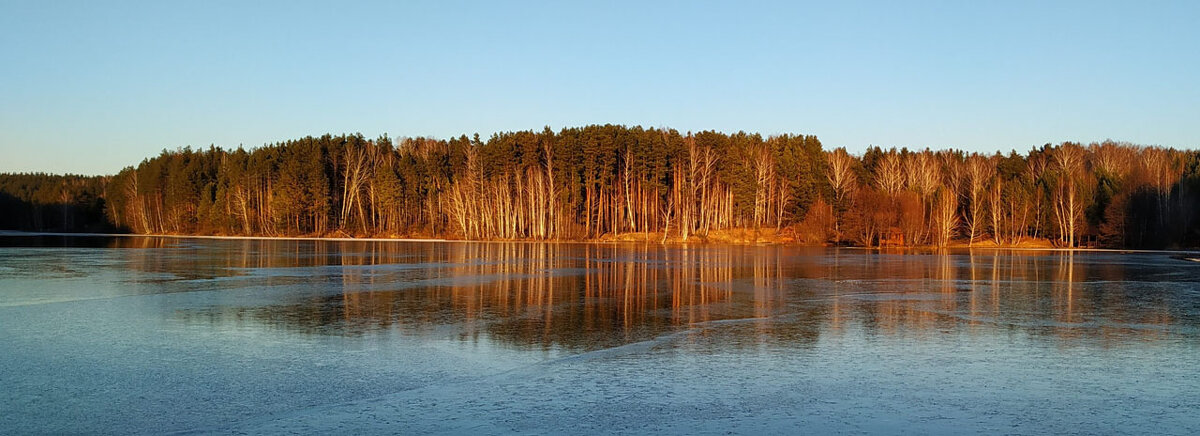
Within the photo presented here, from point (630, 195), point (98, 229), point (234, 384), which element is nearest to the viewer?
point (234, 384)

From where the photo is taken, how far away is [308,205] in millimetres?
100250

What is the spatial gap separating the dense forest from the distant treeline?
23486 millimetres

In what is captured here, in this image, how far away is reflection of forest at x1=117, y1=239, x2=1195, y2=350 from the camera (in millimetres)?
16141

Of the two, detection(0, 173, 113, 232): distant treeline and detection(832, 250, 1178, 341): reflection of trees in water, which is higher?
detection(0, 173, 113, 232): distant treeline

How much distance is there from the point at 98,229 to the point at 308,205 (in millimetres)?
52712

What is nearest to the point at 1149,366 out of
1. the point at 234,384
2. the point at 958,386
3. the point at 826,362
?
the point at 958,386

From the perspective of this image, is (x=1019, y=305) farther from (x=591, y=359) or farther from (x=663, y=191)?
(x=663, y=191)

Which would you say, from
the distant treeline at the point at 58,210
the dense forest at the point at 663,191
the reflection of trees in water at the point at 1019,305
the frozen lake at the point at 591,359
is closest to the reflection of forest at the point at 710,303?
the reflection of trees in water at the point at 1019,305

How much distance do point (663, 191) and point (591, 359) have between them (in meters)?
73.1

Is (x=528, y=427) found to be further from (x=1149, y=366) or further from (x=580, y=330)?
(x=1149, y=366)

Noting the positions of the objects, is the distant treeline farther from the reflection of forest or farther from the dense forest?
the reflection of forest

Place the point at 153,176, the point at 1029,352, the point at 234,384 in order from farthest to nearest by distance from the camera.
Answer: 1. the point at 153,176
2. the point at 1029,352
3. the point at 234,384

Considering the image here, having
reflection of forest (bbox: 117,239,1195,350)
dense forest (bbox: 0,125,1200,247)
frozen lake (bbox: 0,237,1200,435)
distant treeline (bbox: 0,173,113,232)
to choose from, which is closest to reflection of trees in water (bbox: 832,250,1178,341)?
reflection of forest (bbox: 117,239,1195,350)

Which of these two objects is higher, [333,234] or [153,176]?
[153,176]
